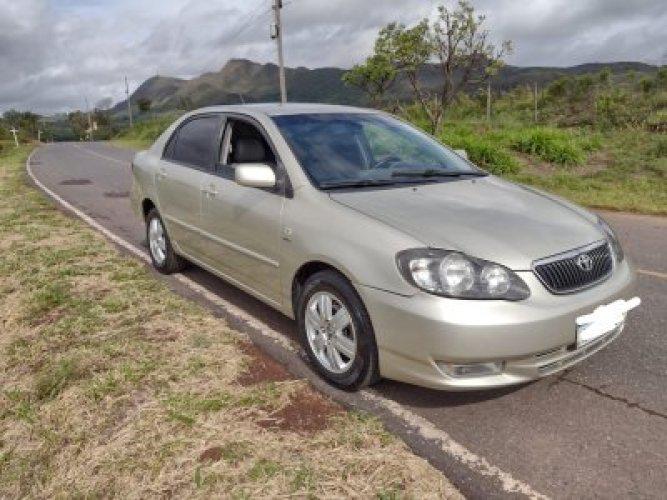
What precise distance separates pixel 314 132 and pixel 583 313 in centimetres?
214

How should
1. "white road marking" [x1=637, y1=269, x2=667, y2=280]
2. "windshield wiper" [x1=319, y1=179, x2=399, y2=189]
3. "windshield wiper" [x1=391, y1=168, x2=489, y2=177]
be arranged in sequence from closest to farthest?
"windshield wiper" [x1=319, y1=179, x2=399, y2=189] < "windshield wiper" [x1=391, y1=168, x2=489, y2=177] < "white road marking" [x1=637, y1=269, x2=667, y2=280]

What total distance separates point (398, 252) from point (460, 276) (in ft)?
1.07

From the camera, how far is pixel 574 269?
3.16 metres

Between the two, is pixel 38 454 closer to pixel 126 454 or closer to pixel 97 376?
pixel 126 454

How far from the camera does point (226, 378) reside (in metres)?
3.62

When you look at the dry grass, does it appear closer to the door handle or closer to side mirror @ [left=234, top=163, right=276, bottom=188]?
the door handle

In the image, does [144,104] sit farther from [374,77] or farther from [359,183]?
[359,183]

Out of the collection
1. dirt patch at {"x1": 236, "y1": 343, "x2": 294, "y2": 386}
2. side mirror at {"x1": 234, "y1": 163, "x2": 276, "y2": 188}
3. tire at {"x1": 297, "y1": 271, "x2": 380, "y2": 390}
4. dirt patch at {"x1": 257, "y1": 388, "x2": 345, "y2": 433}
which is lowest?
dirt patch at {"x1": 257, "y1": 388, "x2": 345, "y2": 433}

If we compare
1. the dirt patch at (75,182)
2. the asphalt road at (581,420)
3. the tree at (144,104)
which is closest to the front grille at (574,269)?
the asphalt road at (581,420)

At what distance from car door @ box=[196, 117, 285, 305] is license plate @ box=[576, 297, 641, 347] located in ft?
5.93

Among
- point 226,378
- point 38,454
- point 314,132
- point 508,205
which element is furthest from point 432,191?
point 38,454

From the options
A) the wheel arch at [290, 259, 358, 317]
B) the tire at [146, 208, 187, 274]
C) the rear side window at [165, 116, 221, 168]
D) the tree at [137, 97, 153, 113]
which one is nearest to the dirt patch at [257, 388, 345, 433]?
the wheel arch at [290, 259, 358, 317]

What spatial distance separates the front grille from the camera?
9.98ft

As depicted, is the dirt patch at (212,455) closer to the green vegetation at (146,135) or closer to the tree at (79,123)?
the green vegetation at (146,135)
